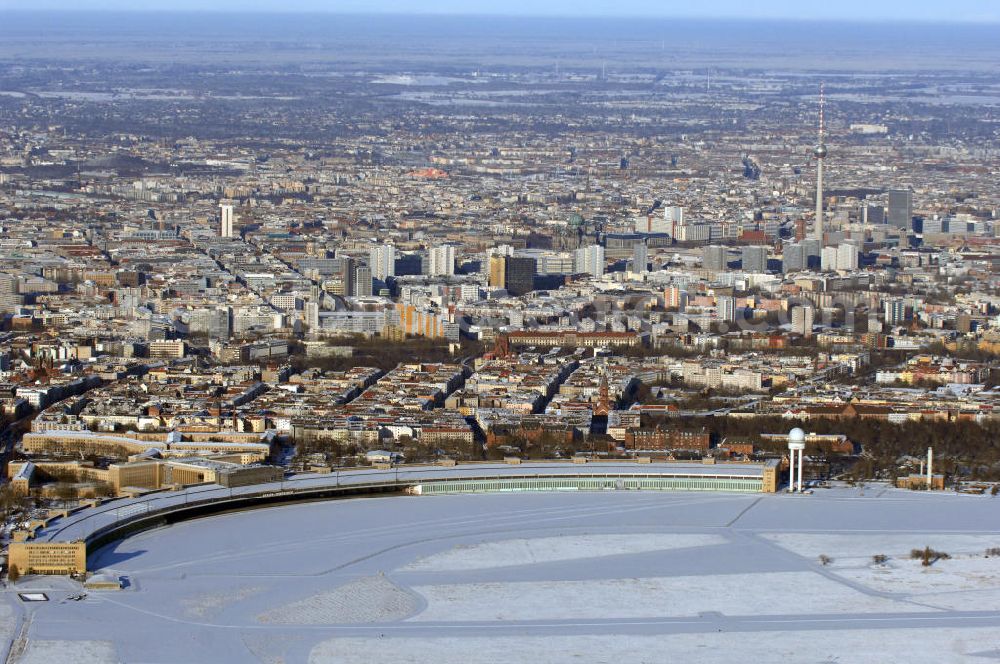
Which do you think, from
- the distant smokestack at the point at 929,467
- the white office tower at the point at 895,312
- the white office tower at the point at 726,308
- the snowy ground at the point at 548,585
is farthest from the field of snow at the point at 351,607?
the white office tower at the point at 895,312

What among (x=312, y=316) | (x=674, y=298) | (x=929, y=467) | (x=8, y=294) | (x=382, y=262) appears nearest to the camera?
(x=929, y=467)

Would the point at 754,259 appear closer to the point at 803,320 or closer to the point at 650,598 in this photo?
the point at 803,320

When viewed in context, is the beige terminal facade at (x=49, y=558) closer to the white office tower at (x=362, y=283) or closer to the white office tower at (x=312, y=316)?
the white office tower at (x=312, y=316)

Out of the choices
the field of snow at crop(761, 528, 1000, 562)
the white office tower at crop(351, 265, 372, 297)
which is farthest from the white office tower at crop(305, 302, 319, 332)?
the field of snow at crop(761, 528, 1000, 562)

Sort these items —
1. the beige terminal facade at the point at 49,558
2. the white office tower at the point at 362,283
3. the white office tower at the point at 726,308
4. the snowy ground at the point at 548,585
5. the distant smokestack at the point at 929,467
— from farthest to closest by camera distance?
the white office tower at the point at 362,283
the white office tower at the point at 726,308
the distant smokestack at the point at 929,467
the beige terminal facade at the point at 49,558
the snowy ground at the point at 548,585

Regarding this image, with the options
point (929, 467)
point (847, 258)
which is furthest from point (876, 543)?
point (847, 258)

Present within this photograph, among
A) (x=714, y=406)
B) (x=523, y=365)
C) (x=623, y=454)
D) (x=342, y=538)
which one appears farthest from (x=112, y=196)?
(x=342, y=538)
